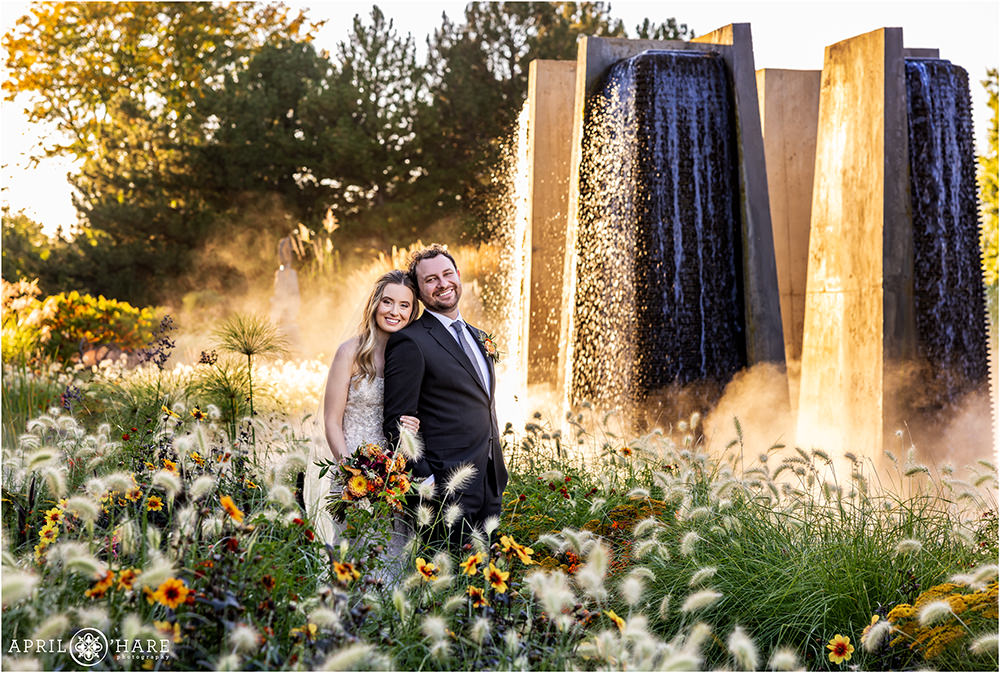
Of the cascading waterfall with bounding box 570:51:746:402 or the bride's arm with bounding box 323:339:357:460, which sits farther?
the cascading waterfall with bounding box 570:51:746:402

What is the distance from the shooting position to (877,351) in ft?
21.4

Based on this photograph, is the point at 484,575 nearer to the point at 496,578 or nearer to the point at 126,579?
the point at 496,578

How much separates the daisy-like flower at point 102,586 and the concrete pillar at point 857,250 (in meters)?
5.71

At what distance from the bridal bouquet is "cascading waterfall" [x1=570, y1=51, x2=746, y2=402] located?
15.0ft

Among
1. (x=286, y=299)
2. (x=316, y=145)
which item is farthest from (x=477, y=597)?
(x=316, y=145)

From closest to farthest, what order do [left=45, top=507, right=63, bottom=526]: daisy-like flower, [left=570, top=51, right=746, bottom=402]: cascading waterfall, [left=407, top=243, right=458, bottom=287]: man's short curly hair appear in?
1. [left=45, top=507, right=63, bottom=526]: daisy-like flower
2. [left=407, top=243, right=458, bottom=287]: man's short curly hair
3. [left=570, top=51, right=746, bottom=402]: cascading waterfall

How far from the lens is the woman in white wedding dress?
3.68m

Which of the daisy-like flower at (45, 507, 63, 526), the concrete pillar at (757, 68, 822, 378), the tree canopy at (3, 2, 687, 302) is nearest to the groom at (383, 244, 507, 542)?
the daisy-like flower at (45, 507, 63, 526)

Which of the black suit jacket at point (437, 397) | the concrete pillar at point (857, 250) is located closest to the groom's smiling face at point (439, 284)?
the black suit jacket at point (437, 397)

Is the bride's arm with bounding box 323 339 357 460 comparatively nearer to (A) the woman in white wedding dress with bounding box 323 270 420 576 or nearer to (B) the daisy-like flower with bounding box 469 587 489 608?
(A) the woman in white wedding dress with bounding box 323 270 420 576

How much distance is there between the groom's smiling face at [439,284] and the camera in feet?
12.3

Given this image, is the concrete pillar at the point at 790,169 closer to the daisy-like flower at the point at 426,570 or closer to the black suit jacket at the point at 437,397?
the black suit jacket at the point at 437,397

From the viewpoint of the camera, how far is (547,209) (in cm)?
918

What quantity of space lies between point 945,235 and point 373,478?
552 cm
